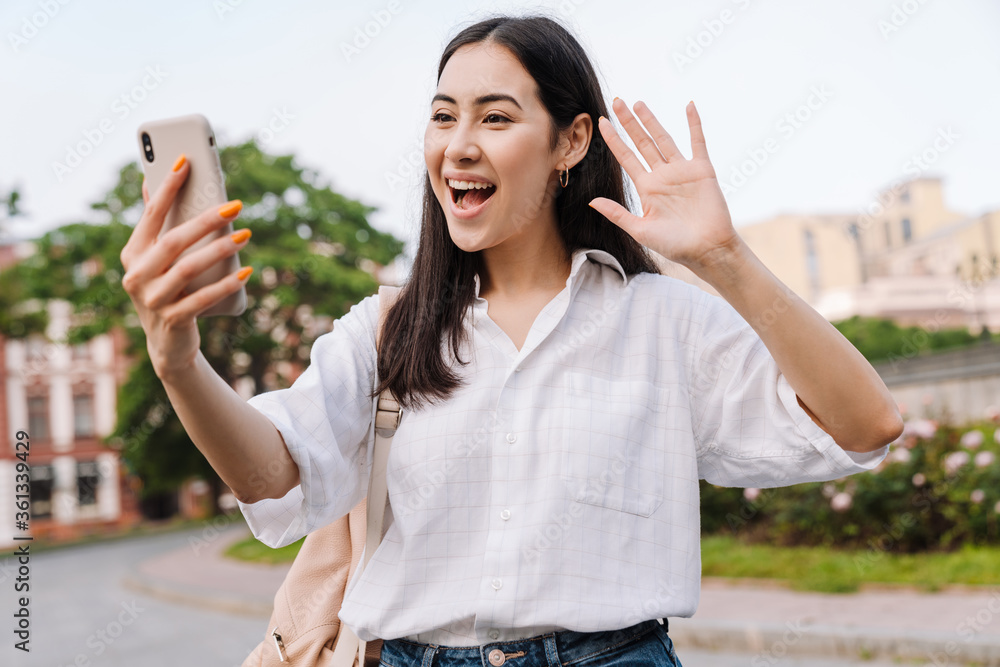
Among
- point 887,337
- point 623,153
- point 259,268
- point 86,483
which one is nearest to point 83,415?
point 86,483

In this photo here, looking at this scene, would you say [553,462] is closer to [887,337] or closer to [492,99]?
[492,99]

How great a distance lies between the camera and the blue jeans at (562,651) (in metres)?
1.59

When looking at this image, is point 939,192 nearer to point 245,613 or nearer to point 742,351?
point 245,613

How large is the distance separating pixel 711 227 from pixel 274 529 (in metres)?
0.97

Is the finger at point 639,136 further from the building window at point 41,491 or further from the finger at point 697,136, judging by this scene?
the building window at point 41,491

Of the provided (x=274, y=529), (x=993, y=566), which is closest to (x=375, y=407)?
(x=274, y=529)

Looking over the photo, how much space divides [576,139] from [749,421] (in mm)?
737

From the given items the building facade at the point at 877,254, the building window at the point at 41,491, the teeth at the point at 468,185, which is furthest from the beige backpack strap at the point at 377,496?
the building facade at the point at 877,254

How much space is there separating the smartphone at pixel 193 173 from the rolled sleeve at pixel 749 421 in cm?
93

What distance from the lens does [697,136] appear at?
1.65 m

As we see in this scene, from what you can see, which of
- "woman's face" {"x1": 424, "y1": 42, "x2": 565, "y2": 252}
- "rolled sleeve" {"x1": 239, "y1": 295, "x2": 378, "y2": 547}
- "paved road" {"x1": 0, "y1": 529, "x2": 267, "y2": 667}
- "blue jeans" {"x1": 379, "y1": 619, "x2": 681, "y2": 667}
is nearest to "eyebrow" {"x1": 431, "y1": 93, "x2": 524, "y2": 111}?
"woman's face" {"x1": 424, "y1": 42, "x2": 565, "y2": 252}

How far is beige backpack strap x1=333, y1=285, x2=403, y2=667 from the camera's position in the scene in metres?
1.76

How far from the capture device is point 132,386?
25672mm

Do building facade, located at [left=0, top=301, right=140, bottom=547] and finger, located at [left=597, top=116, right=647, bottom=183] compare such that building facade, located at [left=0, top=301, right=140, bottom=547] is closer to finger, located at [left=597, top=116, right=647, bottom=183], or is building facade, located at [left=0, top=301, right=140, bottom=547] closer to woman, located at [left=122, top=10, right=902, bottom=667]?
woman, located at [left=122, top=10, right=902, bottom=667]
